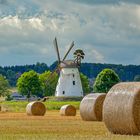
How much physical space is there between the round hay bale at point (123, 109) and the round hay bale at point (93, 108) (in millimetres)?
14156

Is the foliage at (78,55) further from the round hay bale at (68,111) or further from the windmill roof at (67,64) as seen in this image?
the round hay bale at (68,111)

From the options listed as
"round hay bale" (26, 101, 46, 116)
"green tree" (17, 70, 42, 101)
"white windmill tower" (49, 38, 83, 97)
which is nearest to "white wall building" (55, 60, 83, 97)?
"white windmill tower" (49, 38, 83, 97)

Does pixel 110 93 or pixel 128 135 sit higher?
pixel 110 93

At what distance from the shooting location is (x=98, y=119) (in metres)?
41.3

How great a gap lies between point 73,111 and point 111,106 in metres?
30.9

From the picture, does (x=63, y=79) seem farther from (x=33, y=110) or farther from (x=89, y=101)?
(x=89, y=101)

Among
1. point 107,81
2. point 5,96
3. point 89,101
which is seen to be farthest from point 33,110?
point 5,96

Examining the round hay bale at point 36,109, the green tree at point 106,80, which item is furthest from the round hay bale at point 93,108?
the green tree at point 106,80

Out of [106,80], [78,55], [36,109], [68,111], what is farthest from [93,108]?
[106,80]

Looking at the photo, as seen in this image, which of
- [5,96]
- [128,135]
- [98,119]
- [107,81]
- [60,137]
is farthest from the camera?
[5,96]

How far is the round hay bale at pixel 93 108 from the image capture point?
41.2m

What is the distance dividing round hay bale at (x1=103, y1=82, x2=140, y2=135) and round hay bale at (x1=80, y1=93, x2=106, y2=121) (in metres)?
14.2

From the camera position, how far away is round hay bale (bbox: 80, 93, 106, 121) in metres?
41.2

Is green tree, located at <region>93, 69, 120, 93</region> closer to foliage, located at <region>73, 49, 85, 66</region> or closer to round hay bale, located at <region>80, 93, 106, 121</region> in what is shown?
foliage, located at <region>73, 49, 85, 66</region>
